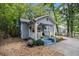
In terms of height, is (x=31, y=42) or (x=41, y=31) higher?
(x=41, y=31)

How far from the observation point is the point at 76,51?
6.79ft

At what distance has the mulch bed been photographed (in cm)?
210

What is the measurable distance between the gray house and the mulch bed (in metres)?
0.11

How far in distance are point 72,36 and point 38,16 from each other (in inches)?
18.8

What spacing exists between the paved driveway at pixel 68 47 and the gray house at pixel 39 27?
0.16m

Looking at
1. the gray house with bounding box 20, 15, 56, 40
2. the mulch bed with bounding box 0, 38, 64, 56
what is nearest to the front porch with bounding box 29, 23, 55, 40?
the gray house with bounding box 20, 15, 56, 40

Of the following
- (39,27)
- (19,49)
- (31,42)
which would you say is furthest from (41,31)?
(19,49)

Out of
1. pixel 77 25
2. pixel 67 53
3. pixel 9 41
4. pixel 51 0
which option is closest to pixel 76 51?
pixel 67 53

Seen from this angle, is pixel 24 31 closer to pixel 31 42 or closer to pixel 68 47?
pixel 31 42

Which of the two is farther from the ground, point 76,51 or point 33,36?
point 33,36

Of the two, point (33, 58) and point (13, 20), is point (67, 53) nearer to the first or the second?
point (33, 58)

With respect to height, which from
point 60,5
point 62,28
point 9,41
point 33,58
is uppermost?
point 60,5

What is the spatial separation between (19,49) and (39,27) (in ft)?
1.17

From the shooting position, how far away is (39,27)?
212 centimetres
